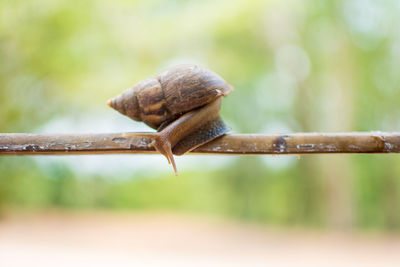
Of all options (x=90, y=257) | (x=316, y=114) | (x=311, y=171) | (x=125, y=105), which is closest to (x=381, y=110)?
(x=316, y=114)

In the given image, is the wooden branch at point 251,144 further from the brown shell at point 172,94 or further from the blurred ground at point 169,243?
the blurred ground at point 169,243

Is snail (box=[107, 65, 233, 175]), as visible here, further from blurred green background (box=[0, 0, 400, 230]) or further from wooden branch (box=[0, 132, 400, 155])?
blurred green background (box=[0, 0, 400, 230])

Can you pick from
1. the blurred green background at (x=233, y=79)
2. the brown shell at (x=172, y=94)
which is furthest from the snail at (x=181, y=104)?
the blurred green background at (x=233, y=79)

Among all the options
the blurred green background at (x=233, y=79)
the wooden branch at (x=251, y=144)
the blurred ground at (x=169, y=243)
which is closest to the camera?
the wooden branch at (x=251, y=144)

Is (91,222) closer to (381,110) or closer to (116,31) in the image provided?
(116,31)

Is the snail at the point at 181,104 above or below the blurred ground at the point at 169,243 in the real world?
above

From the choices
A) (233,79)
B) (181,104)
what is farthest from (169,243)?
(181,104)

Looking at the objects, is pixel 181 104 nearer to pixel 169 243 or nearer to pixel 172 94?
pixel 172 94
